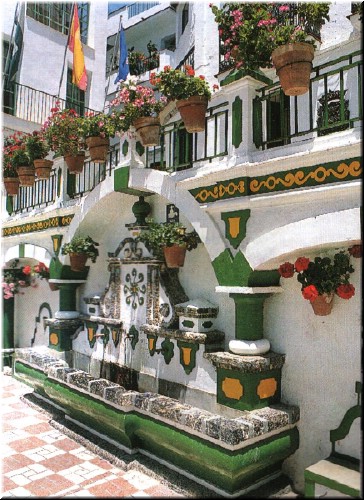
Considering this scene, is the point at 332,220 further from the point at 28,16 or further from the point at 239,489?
the point at 28,16

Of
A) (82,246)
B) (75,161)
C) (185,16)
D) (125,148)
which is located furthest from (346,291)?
(185,16)

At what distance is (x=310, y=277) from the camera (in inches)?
171

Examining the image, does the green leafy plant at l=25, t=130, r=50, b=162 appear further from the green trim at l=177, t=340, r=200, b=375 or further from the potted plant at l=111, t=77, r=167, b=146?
the green trim at l=177, t=340, r=200, b=375

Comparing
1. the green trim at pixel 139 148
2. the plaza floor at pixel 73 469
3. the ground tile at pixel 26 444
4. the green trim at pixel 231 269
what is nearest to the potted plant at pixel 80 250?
the green trim at pixel 139 148

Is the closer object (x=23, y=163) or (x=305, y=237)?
(x=305, y=237)

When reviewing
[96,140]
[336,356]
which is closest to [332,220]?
[336,356]

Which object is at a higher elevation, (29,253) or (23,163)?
(23,163)

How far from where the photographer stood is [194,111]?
17.8 feet

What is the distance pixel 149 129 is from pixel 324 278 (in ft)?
10.7

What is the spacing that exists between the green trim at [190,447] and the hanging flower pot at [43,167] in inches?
176

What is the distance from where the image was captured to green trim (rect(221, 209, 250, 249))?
491 centimetres

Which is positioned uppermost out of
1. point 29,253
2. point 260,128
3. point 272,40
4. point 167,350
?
point 272,40

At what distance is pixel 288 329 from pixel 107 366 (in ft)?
12.2

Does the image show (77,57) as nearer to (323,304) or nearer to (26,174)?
(26,174)
